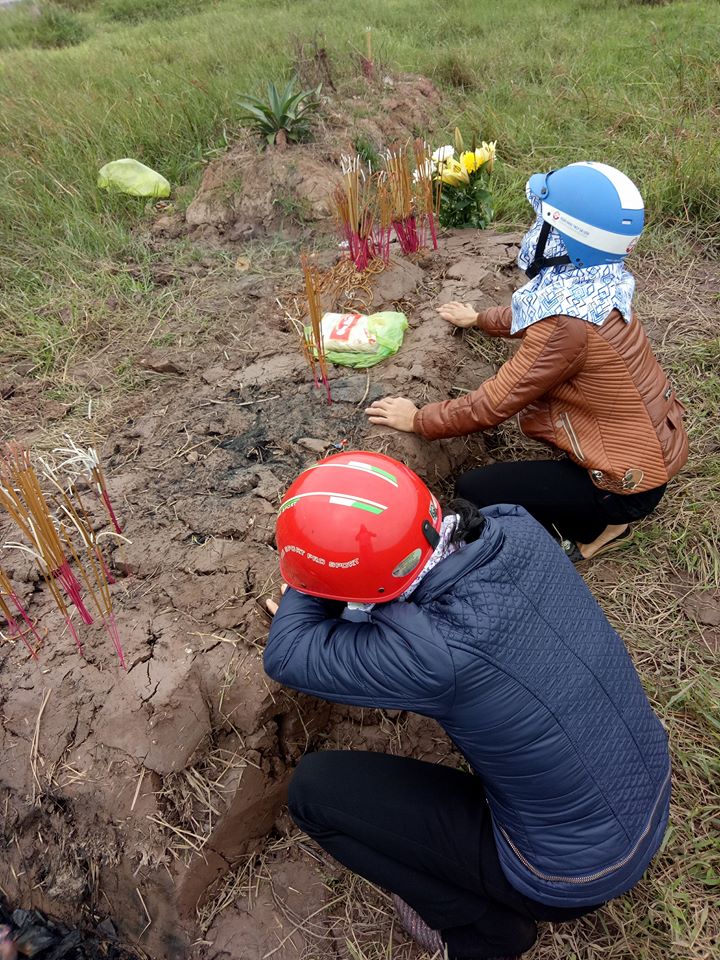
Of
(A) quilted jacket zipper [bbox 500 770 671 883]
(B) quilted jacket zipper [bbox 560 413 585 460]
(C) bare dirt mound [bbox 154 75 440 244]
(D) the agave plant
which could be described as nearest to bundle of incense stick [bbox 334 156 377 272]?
(C) bare dirt mound [bbox 154 75 440 244]

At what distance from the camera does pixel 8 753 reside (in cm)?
172

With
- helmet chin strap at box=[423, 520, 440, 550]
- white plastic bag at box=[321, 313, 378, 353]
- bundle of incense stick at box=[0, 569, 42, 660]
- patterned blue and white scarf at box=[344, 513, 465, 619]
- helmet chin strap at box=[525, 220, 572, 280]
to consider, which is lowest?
bundle of incense stick at box=[0, 569, 42, 660]

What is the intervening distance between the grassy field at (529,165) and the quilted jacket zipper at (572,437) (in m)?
0.45

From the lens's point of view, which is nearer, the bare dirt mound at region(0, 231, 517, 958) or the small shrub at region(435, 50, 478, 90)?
the bare dirt mound at region(0, 231, 517, 958)

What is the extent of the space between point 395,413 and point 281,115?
2802mm

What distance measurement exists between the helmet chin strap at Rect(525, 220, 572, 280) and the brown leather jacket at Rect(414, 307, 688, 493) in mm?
183

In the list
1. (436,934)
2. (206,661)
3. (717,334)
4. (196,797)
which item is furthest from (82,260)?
(436,934)

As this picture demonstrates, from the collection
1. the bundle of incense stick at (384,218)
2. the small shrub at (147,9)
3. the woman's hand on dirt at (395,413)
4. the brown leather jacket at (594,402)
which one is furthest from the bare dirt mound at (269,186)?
the small shrub at (147,9)

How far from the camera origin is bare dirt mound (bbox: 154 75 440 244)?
383 cm

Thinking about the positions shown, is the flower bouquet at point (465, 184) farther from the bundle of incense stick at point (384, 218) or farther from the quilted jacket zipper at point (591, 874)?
the quilted jacket zipper at point (591, 874)

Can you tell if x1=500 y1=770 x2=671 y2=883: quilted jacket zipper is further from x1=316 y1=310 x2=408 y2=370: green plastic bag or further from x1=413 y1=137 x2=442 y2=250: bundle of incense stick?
x1=413 y1=137 x2=442 y2=250: bundle of incense stick

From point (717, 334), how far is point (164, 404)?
8.48 ft

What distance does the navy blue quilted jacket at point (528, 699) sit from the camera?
49.8 inches

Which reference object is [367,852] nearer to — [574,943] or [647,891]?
[574,943]
